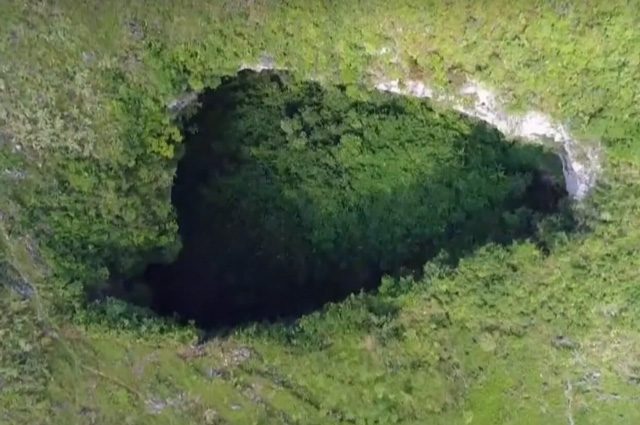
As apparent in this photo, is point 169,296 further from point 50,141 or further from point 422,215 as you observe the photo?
point 422,215

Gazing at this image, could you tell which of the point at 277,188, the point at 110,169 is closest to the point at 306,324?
the point at 277,188

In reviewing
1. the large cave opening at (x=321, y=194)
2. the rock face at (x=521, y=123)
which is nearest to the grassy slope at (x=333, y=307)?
the rock face at (x=521, y=123)

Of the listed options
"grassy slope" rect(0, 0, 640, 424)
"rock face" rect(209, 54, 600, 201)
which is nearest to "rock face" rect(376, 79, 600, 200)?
"rock face" rect(209, 54, 600, 201)

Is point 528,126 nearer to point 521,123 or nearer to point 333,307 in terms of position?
point 521,123

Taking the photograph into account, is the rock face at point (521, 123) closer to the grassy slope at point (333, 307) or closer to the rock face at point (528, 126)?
the rock face at point (528, 126)

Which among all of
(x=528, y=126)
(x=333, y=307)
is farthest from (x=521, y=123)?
(x=333, y=307)

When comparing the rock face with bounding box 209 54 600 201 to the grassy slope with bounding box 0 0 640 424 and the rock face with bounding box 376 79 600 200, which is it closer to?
the rock face with bounding box 376 79 600 200
